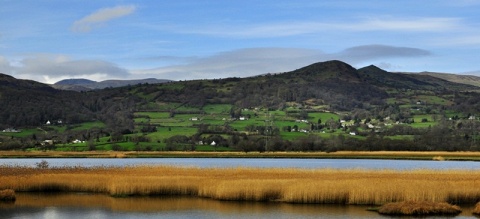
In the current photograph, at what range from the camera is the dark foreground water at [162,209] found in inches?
1294

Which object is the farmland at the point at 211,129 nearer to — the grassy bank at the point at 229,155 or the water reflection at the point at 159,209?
the grassy bank at the point at 229,155

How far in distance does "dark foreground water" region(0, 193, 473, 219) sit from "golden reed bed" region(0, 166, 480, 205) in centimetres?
109

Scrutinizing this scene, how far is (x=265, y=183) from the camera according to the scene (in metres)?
39.2

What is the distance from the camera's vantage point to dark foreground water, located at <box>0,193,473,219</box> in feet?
108

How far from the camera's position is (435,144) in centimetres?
12000

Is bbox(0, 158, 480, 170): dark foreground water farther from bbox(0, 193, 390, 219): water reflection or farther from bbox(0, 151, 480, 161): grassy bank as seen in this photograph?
bbox(0, 193, 390, 219): water reflection

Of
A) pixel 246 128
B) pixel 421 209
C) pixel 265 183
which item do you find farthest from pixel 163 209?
pixel 246 128

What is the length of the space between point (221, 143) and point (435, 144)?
37.3m

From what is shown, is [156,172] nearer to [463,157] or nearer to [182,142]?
[463,157]

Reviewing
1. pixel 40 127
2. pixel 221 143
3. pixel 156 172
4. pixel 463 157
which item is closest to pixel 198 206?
pixel 156 172

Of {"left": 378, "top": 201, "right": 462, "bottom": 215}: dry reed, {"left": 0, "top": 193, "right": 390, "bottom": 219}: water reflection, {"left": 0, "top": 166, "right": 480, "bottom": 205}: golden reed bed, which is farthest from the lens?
{"left": 0, "top": 166, "right": 480, "bottom": 205}: golden reed bed

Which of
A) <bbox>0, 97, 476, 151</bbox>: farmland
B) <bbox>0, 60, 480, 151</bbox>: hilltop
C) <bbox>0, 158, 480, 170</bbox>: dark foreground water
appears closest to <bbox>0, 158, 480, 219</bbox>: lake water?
<bbox>0, 158, 480, 170</bbox>: dark foreground water

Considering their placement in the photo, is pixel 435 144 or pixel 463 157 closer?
pixel 463 157

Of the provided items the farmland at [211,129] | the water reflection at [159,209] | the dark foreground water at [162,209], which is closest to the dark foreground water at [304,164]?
the water reflection at [159,209]
